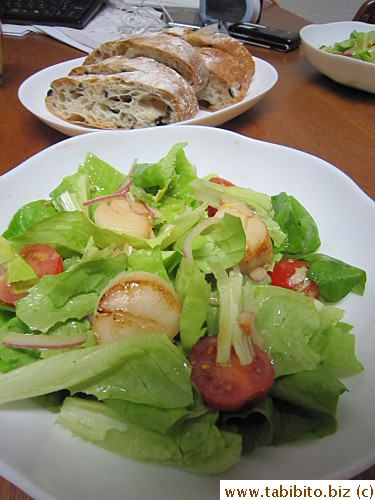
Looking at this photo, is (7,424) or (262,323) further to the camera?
(262,323)

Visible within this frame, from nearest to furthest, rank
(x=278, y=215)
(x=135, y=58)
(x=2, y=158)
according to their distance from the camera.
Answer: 1. (x=278, y=215)
2. (x=2, y=158)
3. (x=135, y=58)

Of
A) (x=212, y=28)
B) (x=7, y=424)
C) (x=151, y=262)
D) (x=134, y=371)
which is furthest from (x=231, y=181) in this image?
(x=212, y=28)

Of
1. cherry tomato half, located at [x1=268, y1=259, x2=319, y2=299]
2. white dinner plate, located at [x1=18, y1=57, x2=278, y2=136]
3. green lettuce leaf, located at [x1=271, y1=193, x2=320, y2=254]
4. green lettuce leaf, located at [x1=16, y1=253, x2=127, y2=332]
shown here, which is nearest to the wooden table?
white dinner plate, located at [x1=18, y1=57, x2=278, y2=136]

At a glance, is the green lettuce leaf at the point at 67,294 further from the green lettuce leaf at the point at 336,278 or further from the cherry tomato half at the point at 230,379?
the green lettuce leaf at the point at 336,278

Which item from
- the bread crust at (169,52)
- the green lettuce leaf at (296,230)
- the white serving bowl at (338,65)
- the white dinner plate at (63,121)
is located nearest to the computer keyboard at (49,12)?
the white dinner plate at (63,121)

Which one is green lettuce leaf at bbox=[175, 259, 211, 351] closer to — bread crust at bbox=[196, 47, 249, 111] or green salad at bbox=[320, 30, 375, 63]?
bread crust at bbox=[196, 47, 249, 111]

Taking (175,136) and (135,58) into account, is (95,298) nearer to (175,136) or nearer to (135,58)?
(175,136)

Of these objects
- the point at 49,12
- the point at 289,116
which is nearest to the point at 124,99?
the point at 289,116
